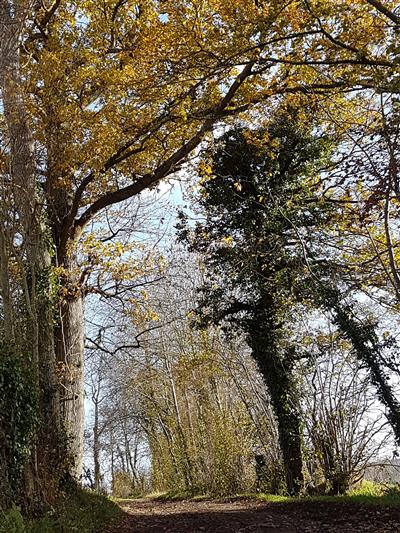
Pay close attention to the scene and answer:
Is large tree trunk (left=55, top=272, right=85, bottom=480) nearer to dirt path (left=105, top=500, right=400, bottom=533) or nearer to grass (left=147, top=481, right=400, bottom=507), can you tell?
dirt path (left=105, top=500, right=400, bottom=533)

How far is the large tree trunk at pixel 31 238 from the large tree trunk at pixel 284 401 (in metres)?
4.50

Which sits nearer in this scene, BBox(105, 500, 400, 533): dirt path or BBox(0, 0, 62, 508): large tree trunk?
BBox(105, 500, 400, 533): dirt path

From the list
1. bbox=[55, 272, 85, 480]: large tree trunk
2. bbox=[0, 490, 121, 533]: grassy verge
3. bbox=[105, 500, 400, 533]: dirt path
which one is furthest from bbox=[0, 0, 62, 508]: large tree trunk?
bbox=[105, 500, 400, 533]: dirt path

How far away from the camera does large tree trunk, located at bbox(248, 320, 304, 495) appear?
9781mm

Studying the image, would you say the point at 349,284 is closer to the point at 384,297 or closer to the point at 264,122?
the point at 384,297

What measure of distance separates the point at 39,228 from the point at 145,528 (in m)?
5.08

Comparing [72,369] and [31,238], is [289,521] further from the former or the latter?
[31,238]

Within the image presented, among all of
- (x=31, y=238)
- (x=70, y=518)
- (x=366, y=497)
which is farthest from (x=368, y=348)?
(x=31, y=238)

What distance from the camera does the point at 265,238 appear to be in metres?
10.5

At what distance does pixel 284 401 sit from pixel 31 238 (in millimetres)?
5955

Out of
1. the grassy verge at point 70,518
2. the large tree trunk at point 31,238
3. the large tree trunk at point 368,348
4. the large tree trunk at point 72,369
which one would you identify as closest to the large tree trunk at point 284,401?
the large tree trunk at point 368,348

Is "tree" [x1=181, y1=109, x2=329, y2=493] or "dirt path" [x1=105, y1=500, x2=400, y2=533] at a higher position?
"tree" [x1=181, y1=109, x2=329, y2=493]

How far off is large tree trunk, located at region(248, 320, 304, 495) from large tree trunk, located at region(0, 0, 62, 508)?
4.50m

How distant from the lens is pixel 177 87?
834 centimetres
